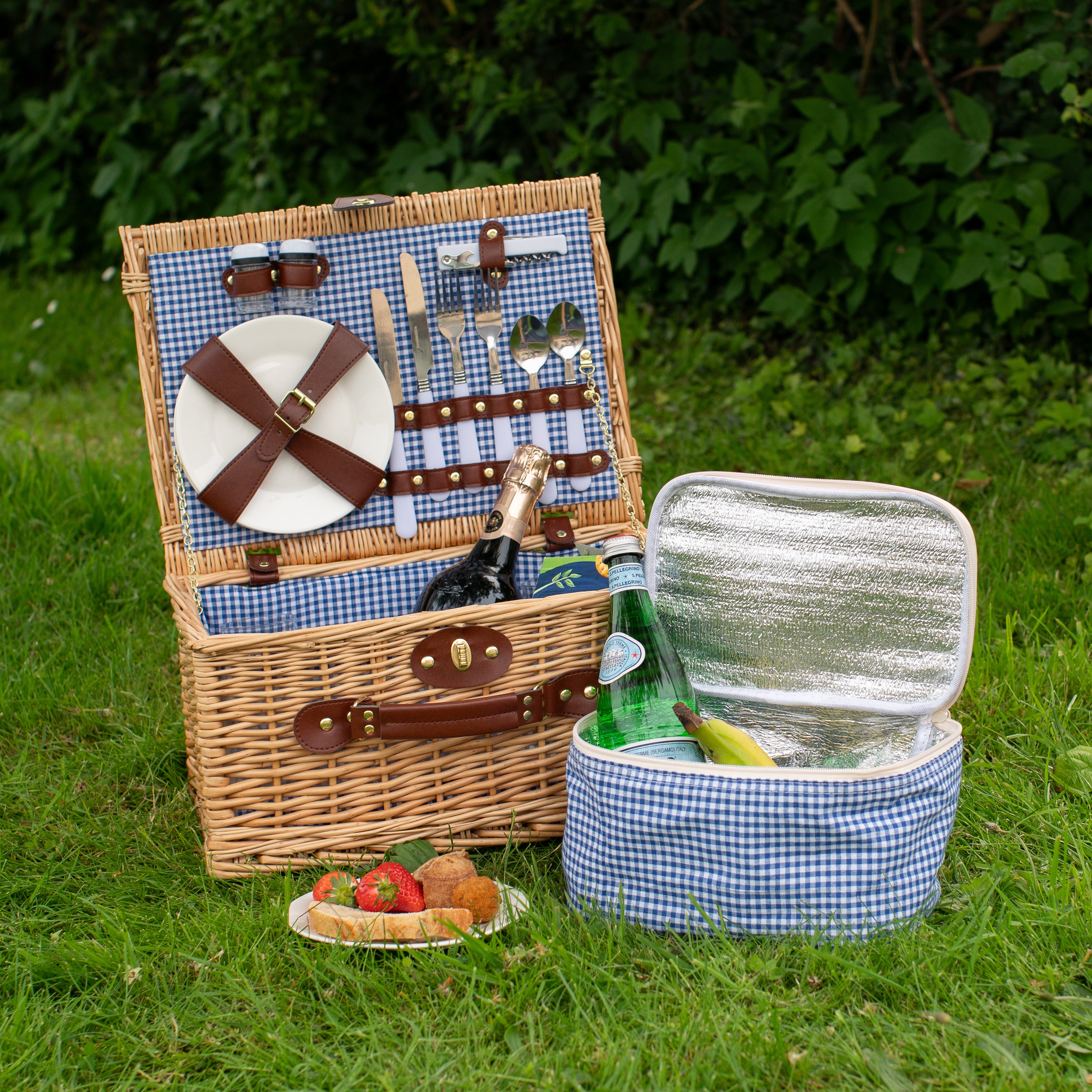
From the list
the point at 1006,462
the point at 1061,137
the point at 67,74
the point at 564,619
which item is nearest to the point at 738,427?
the point at 1006,462

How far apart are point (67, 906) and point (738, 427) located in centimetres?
233

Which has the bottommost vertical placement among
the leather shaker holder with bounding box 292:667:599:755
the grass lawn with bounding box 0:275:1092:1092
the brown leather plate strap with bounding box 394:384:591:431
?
the grass lawn with bounding box 0:275:1092:1092

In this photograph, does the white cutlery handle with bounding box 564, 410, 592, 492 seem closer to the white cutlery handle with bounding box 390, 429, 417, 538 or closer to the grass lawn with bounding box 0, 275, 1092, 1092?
the white cutlery handle with bounding box 390, 429, 417, 538

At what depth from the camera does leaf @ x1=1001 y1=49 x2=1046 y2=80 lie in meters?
2.63

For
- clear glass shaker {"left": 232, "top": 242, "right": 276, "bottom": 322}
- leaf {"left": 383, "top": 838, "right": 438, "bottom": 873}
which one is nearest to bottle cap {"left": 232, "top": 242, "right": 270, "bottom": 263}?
clear glass shaker {"left": 232, "top": 242, "right": 276, "bottom": 322}

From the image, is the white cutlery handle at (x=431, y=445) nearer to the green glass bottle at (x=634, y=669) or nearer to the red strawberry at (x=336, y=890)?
the green glass bottle at (x=634, y=669)

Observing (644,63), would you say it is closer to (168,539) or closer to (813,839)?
(168,539)

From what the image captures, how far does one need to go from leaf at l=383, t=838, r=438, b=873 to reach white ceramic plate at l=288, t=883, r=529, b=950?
0.14m

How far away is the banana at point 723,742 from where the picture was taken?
1455mm

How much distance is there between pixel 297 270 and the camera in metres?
1.87

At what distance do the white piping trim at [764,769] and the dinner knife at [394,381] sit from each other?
2.20 feet

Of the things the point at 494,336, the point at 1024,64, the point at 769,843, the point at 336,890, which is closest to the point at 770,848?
the point at 769,843

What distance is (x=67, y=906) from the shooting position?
1559 mm

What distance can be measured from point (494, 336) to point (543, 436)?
0.21 metres
